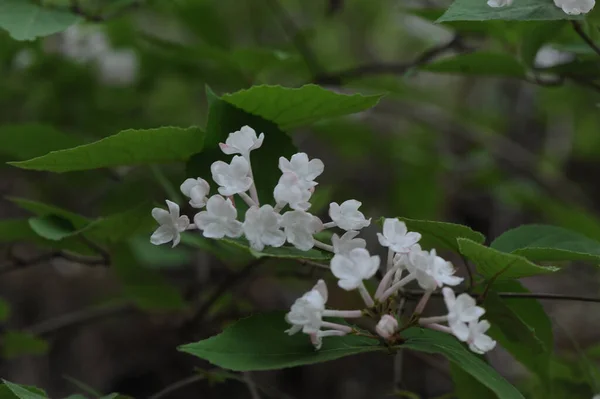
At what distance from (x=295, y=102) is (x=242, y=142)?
13cm

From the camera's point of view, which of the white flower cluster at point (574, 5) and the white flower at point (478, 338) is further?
the white flower cluster at point (574, 5)

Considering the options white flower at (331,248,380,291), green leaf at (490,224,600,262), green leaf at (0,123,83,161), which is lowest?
green leaf at (0,123,83,161)

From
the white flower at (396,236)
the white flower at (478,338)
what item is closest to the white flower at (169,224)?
the white flower at (396,236)

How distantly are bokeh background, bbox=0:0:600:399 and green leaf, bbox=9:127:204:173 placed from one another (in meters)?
0.13

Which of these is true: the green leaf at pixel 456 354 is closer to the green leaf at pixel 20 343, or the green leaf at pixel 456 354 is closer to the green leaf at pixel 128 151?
the green leaf at pixel 128 151

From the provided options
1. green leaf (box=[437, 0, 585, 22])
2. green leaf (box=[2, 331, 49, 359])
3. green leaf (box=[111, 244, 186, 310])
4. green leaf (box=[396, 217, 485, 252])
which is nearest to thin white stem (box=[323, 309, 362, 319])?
green leaf (box=[396, 217, 485, 252])

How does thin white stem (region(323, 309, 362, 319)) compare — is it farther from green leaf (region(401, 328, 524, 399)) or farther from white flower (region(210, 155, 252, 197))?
white flower (region(210, 155, 252, 197))

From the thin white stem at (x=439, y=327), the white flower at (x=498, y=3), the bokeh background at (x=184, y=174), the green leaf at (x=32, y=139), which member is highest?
the white flower at (x=498, y=3)

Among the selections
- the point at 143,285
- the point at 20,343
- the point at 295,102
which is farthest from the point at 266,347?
the point at 20,343

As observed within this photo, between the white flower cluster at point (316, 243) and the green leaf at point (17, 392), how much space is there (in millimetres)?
205

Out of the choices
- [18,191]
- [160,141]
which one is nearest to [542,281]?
[18,191]

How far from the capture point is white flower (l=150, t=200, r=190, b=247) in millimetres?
729

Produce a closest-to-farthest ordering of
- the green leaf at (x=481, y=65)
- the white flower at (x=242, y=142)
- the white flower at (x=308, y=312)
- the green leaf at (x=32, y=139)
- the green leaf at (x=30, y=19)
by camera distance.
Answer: the white flower at (x=308, y=312) < the white flower at (x=242, y=142) < the green leaf at (x=30, y=19) < the green leaf at (x=481, y=65) < the green leaf at (x=32, y=139)

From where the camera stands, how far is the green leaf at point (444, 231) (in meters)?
0.74
